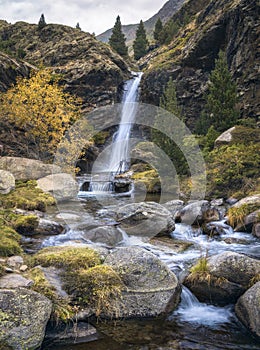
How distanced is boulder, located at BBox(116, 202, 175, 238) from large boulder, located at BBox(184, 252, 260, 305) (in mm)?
4342

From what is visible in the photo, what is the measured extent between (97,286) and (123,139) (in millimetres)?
33207

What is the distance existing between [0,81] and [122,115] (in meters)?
16.5

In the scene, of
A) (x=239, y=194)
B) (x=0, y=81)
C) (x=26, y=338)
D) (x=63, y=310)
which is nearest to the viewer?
(x=26, y=338)

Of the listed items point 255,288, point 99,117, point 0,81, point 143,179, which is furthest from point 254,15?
point 255,288

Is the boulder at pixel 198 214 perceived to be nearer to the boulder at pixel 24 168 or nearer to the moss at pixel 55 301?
the moss at pixel 55 301

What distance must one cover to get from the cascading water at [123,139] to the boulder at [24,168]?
7579mm

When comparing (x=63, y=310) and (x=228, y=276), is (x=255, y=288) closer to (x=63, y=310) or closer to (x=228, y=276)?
(x=228, y=276)

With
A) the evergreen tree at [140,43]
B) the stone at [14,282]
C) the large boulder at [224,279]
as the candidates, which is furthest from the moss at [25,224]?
the evergreen tree at [140,43]

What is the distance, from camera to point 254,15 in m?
28.9

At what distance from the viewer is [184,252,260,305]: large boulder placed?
6.75 m

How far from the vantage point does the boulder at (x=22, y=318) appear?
4637mm

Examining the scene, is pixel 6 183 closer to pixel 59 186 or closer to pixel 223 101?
pixel 59 186

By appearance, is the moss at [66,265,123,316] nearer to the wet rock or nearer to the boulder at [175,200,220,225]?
the wet rock

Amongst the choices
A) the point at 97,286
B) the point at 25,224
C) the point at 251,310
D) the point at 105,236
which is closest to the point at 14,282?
the point at 97,286
